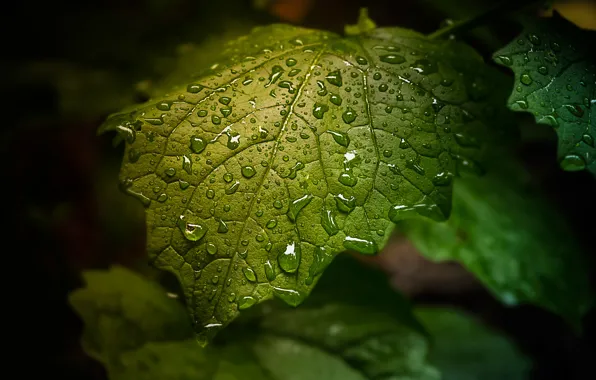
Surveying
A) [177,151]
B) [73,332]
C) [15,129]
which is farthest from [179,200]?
[15,129]

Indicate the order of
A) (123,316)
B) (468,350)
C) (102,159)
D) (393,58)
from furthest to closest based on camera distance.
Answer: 1. (102,159)
2. (468,350)
3. (123,316)
4. (393,58)

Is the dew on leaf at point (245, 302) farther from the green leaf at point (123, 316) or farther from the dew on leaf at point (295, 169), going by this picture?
the green leaf at point (123, 316)

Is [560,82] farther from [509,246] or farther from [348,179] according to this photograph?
[509,246]

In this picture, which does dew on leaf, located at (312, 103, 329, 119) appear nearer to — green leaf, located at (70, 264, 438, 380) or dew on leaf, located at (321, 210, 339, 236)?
dew on leaf, located at (321, 210, 339, 236)

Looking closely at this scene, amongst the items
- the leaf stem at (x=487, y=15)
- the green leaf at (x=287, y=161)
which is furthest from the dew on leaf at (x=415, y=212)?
the leaf stem at (x=487, y=15)

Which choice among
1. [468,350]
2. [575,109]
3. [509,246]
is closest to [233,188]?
[575,109]

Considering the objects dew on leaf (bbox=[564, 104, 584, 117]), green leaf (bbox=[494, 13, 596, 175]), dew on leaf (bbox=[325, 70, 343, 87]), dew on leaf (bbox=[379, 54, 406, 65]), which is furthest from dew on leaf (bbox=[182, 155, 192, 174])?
dew on leaf (bbox=[564, 104, 584, 117])

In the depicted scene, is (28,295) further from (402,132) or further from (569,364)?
(569,364)
